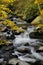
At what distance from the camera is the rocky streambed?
11.4 meters

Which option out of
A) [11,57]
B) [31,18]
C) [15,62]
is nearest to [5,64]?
[15,62]

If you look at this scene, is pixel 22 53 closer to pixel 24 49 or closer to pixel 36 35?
pixel 24 49

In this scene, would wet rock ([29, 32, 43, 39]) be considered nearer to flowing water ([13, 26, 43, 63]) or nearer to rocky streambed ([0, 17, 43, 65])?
flowing water ([13, 26, 43, 63])

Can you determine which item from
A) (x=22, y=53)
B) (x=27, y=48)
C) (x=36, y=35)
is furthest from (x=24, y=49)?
(x=36, y=35)

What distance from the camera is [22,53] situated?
12.9 meters

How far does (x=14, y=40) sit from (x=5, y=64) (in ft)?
18.0

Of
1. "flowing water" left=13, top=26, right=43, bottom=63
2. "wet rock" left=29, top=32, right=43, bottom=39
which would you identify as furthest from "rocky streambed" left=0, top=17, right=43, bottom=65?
"wet rock" left=29, top=32, right=43, bottom=39

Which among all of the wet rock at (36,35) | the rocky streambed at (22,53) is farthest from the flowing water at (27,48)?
the wet rock at (36,35)

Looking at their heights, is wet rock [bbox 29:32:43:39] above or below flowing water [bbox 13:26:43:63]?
above

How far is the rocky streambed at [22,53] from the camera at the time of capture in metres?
11.4

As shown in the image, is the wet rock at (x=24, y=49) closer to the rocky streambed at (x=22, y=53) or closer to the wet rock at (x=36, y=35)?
the rocky streambed at (x=22, y=53)

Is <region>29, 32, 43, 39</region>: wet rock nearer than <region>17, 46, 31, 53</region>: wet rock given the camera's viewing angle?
No

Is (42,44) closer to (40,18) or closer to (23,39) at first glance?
(23,39)

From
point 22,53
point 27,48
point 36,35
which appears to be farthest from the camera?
point 36,35
